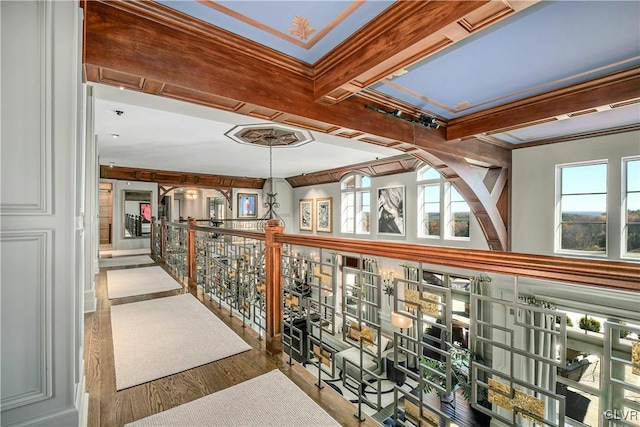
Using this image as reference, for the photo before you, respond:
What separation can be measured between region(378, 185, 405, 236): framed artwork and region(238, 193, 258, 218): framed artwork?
5.17 m

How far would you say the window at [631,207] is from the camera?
379 cm

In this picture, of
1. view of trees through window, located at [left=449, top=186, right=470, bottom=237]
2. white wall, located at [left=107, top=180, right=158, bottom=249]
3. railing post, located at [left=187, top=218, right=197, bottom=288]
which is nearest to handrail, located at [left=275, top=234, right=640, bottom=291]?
railing post, located at [left=187, top=218, right=197, bottom=288]

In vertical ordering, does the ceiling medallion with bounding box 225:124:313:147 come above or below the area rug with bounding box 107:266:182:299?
above

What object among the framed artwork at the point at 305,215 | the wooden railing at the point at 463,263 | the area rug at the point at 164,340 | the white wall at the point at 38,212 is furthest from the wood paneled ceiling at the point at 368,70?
the framed artwork at the point at 305,215

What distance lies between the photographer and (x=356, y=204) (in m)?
8.56

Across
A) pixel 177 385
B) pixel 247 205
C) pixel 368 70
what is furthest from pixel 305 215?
pixel 177 385

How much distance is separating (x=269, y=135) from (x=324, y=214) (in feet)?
16.0

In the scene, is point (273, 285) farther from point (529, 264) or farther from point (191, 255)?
point (191, 255)

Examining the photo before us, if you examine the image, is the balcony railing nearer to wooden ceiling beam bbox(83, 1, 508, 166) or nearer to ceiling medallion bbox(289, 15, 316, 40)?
wooden ceiling beam bbox(83, 1, 508, 166)

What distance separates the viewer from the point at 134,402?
1715 mm

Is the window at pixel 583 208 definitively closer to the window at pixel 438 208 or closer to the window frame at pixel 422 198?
the window at pixel 438 208

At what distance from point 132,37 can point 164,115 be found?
224cm

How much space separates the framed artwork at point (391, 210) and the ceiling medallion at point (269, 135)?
2.93 meters

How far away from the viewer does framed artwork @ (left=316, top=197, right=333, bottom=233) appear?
936 cm
